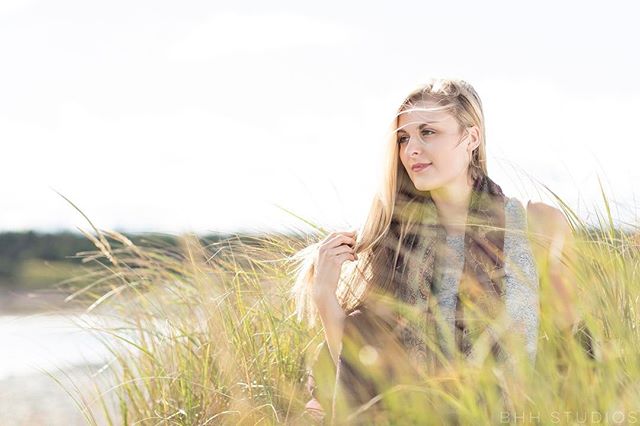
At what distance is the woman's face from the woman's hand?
1.05ft

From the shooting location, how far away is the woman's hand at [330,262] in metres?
3.12

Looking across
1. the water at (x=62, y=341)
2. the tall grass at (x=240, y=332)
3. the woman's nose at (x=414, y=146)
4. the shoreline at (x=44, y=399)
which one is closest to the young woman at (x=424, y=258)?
the woman's nose at (x=414, y=146)

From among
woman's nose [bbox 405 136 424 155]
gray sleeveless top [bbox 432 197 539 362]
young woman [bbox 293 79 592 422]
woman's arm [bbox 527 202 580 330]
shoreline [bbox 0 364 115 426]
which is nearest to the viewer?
woman's arm [bbox 527 202 580 330]

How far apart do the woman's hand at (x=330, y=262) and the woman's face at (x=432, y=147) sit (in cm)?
32

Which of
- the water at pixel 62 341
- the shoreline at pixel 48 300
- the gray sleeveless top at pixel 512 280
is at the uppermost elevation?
the gray sleeveless top at pixel 512 280

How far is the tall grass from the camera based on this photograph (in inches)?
98.2

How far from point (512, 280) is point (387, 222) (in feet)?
1.66

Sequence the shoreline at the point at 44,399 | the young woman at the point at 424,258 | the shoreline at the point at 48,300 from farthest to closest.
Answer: the shoreline at the point at 44,399 < the shoreline at the point at 48,300 < the young woman at the point at 424,258

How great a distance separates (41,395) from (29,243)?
11873mm

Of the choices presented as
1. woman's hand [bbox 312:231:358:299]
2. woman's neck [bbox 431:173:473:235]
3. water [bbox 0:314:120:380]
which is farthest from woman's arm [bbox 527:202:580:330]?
water [bbox 0:314:120:380]

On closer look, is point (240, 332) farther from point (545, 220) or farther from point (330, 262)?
point (545, 220)

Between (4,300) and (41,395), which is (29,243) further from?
(41,395)

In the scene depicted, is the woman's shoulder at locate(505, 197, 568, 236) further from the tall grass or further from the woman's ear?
the woman's ear

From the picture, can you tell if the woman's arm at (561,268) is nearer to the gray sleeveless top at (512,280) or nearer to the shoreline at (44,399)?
the gray sleeveless top at (512,280)
